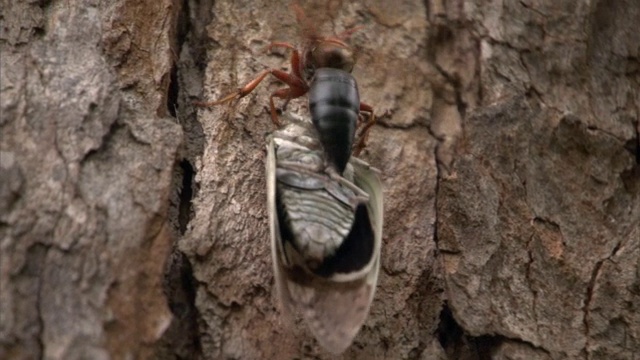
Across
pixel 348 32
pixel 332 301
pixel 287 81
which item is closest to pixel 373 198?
pixel 332 301

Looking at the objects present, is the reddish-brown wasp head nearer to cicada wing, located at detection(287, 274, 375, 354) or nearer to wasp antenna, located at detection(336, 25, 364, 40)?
wasp antenna, located at detection(336, 25, 364, 40)

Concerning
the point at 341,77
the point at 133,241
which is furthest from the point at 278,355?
the point at 341,77

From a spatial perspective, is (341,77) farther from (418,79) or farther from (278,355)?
(278,355)

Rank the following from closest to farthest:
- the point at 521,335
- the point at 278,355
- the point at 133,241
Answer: the point at 133,241
the point at 278,355
the point at 521,335

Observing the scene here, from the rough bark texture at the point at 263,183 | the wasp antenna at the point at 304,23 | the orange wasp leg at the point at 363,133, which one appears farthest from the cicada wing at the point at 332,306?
the wasp antenna at the point at 304,23

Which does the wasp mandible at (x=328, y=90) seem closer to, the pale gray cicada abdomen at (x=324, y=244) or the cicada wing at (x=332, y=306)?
the pale gray cicada abdomen at (x=324, y=244)

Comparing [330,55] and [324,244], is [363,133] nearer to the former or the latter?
[330,55]

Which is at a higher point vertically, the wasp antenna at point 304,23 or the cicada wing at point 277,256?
the wasp antenna at point 304,23

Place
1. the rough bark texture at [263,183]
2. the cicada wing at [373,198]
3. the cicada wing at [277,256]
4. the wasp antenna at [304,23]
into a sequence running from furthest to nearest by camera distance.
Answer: the wasp antenna at [304,23] → the cicada wing at [373,198] → the cicada wing at [277,256] → the rough bark texture at [263,183]

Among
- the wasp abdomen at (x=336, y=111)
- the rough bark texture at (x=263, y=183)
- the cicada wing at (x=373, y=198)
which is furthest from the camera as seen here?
the wasp abdomen at (x=336, y=111)
